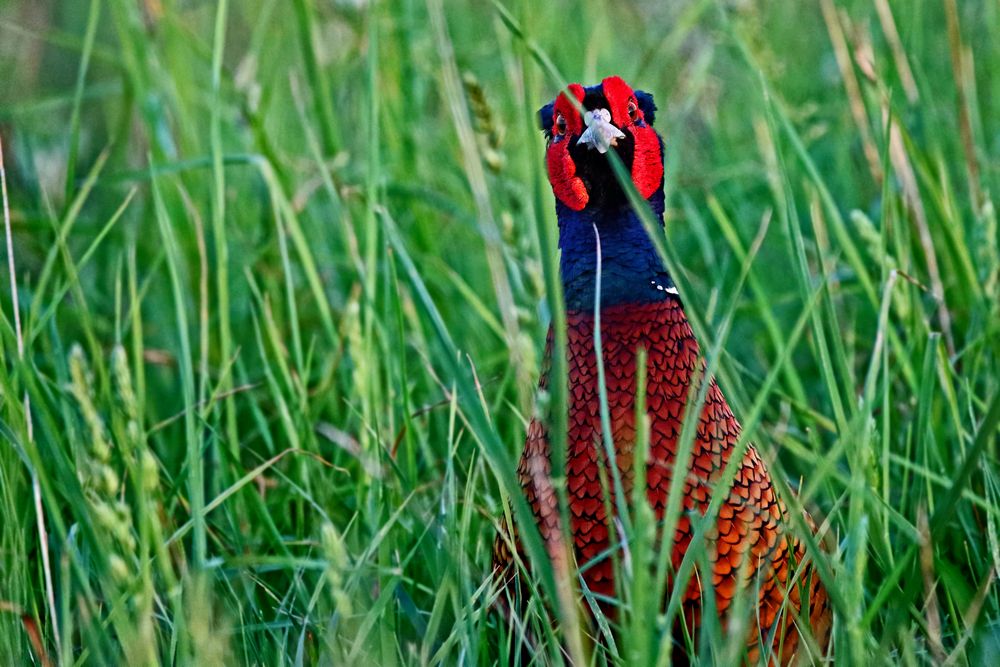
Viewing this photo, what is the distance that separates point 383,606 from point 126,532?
1.36 feet

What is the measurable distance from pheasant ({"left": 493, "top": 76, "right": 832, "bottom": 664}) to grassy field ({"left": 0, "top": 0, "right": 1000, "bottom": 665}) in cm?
12

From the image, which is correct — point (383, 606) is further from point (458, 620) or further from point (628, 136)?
point (628, 136)

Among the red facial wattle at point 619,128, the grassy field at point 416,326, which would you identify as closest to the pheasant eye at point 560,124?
the red facial wattle at point 619,128

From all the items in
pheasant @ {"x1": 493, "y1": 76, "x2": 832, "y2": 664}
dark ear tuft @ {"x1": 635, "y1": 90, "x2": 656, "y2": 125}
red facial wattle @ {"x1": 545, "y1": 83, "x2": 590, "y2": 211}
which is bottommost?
pheasant @ {"x1": 493, "y1": 76, "x2": 832, "y2": 664}

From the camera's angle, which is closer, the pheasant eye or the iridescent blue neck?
the iridescent blue neck

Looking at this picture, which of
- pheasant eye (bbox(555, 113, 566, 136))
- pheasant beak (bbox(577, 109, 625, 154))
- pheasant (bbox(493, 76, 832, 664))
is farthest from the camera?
pheasant eye (bbox(555, 113, 566, 136))

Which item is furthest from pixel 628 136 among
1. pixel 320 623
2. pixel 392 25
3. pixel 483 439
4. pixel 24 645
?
pixel 392 25

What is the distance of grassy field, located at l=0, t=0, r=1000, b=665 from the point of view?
171 centimetres

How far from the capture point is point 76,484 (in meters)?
1.68

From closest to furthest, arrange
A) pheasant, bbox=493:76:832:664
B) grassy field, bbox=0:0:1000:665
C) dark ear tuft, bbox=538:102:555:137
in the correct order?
grassy field, bbox=0:0:1000:665, pheasant, bbox=493:76:832:664, dark ear tuft, bbox=538:102:555:137

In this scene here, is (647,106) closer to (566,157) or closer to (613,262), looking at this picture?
(566,157)

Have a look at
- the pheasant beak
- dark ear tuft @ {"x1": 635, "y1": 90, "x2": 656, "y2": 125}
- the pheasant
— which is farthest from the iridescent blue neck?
dark ear tuft @ {"x1": 635, "y1": 90, "x2": 656, "y2": 125}

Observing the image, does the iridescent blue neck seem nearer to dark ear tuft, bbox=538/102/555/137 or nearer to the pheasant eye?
the pheasant eye

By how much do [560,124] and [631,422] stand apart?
24.5 inches
